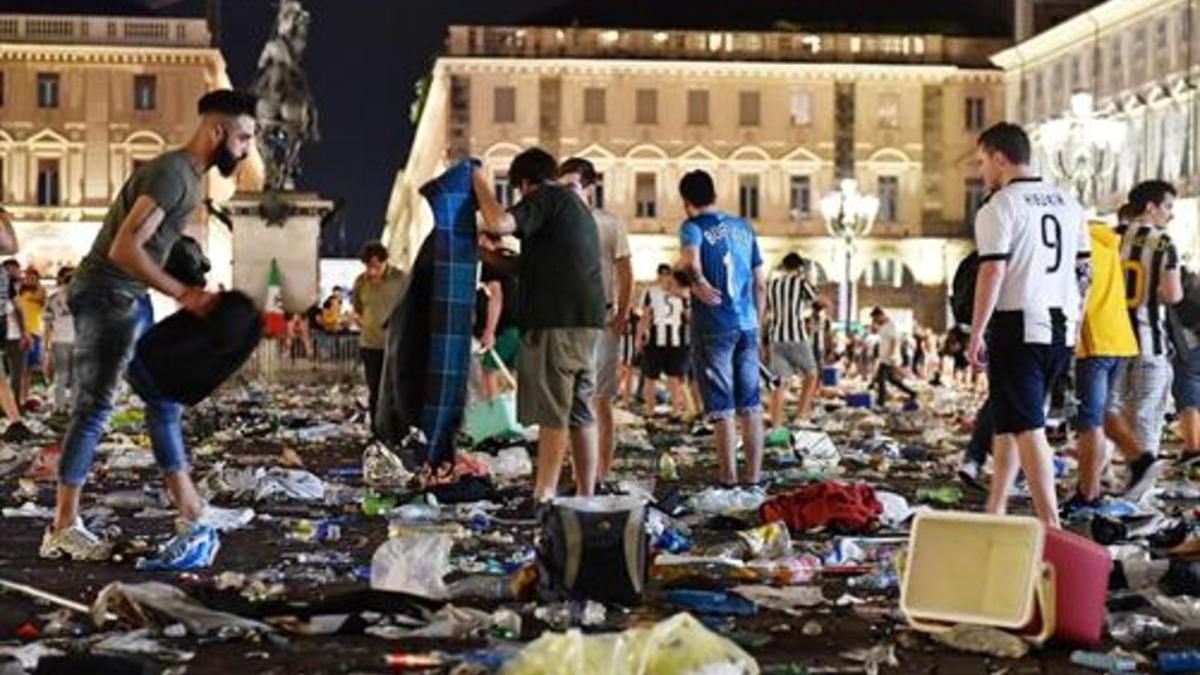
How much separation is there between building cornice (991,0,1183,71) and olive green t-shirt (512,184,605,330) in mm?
56528

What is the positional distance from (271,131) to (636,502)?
93.1 ft

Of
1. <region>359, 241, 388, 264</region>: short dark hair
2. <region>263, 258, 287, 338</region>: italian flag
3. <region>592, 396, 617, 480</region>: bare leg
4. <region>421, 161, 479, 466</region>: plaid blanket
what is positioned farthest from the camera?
<region>263, 258, 287, 338</region>: italian flag

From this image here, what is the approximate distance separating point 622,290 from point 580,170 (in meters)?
0.99

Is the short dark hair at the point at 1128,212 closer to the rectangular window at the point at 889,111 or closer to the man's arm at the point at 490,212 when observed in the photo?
the man's arm at the point at 490,212

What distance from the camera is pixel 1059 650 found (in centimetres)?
671

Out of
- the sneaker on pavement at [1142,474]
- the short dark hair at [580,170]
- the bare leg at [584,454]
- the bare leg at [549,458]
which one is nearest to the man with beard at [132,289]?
the bare leg at [549,458]

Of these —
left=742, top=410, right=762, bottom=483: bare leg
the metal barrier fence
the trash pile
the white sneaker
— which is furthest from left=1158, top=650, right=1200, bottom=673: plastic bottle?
the metal barrier fence

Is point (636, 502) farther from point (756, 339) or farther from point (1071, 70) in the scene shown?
point (1071, 70)

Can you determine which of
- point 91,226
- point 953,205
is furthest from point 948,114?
point 91,226

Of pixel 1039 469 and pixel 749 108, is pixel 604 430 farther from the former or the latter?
pixel 749 108

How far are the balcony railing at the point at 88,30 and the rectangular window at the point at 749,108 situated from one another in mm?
20804

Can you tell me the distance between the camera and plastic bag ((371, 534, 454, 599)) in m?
7.65

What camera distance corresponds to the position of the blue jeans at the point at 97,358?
Result: 8.72 meters

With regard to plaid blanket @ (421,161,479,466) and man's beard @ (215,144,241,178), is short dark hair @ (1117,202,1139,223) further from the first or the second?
man's beard @ (215,144,241,178)
